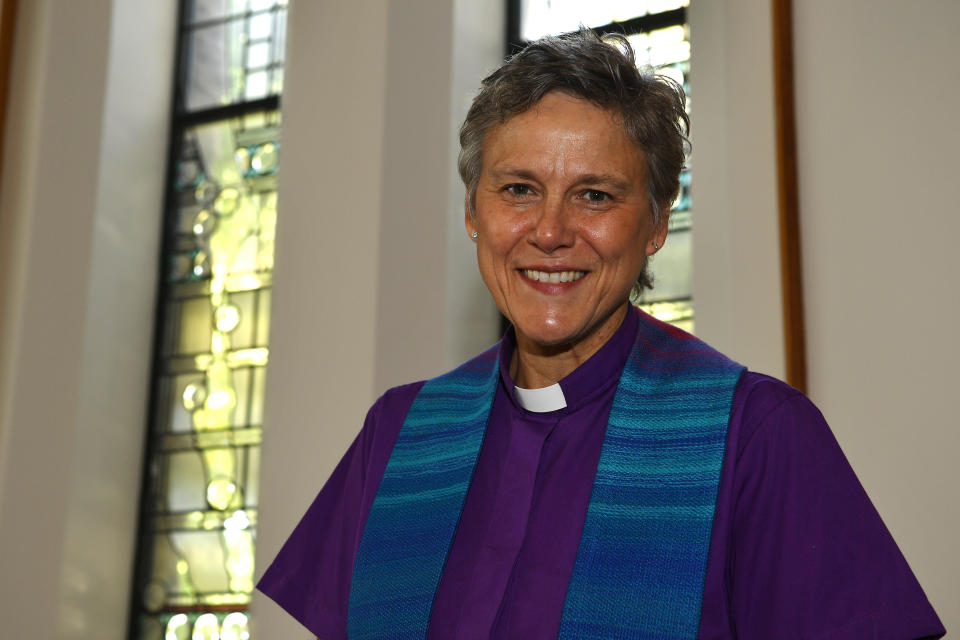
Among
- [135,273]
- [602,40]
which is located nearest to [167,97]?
[135,273]

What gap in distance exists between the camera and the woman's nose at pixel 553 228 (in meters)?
1.75

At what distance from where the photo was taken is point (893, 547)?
60.6 inches

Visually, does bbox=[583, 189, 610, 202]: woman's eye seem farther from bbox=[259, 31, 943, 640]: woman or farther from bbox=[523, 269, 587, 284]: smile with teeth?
bbox=[523, 269, 587, 284]: smile with teeth

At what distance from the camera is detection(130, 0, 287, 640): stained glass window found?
4500 mm

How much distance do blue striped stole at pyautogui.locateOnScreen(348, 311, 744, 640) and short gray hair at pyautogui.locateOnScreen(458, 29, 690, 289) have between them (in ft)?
0.94

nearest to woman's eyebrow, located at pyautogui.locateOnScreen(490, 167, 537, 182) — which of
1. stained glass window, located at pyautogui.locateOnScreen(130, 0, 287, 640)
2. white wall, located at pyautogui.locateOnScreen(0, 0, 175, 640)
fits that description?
stained glass window, located at pyautogui.locateOnScreen(130, 0, 287, 640)

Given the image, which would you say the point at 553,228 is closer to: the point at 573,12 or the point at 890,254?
the point at 890,254

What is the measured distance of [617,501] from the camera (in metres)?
1.72

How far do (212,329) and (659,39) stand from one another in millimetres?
2114

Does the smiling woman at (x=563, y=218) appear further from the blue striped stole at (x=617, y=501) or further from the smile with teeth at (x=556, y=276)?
the blue striped stole at (x=617, y=501)

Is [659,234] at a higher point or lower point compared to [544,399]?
higher

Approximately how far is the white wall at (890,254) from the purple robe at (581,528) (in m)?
1.09

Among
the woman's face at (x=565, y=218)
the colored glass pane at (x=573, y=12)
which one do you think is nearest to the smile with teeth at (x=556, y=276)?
the woman's face at (x=565, y=218)

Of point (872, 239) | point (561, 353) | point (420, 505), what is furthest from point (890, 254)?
point (420, 505)
